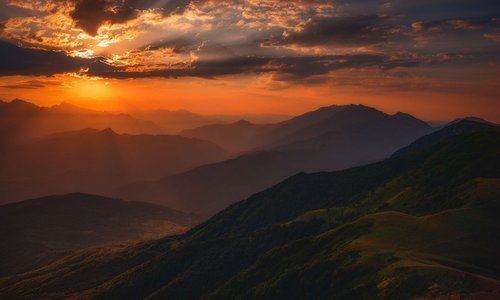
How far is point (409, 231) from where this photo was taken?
16612 cm

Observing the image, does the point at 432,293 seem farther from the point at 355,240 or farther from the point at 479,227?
the point at 355,240

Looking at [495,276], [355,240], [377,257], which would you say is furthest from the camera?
[355,240]

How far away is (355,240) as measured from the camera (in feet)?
609

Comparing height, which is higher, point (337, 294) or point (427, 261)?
point (427, 261)

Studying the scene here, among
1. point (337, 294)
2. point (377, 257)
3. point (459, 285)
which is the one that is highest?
point (459, 285)

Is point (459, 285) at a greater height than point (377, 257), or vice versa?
point (459, 285)

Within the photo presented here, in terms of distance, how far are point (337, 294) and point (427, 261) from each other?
38.6 metres

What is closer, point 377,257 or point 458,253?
point 458,253

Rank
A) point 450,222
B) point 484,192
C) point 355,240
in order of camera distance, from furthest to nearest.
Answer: point 484,192 < point 355,240 < point 450,222

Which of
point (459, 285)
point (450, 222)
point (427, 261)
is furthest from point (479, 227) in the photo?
point (459, 285)

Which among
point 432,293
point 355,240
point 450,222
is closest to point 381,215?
point 355,240

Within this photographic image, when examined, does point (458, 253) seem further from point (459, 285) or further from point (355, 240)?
point (355, 240)

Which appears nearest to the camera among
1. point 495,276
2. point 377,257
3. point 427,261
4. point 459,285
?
point 459,285

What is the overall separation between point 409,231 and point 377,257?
70.7 ft
